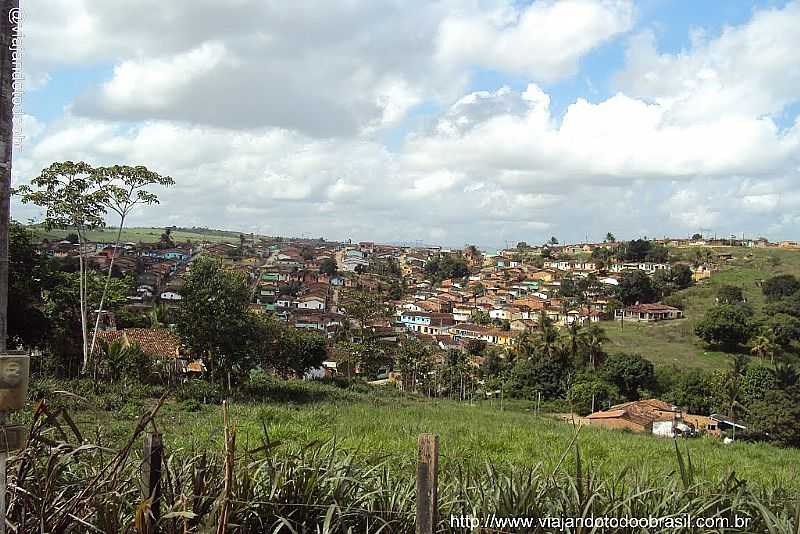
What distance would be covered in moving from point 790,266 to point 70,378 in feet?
286

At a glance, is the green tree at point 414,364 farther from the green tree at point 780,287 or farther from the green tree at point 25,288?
the green tree at point 780,287

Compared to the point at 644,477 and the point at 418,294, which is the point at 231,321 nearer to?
the point at 644,477

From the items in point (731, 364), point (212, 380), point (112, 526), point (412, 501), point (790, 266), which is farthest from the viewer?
point (790, 266)

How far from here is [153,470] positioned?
269cm

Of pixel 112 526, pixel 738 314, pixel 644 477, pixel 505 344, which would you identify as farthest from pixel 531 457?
pixel 505 344

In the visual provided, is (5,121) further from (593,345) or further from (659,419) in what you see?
(593,345)

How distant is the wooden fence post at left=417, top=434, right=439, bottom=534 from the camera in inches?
97.8

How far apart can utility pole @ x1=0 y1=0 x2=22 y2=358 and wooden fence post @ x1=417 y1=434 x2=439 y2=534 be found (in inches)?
59.4

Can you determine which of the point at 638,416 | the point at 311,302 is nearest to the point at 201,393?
the point at 638,416

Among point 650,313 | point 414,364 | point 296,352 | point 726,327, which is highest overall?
point 296,352

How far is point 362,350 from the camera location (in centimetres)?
3266

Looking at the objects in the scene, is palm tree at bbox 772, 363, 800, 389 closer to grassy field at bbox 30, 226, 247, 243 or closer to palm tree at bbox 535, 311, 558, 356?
palm tree at bbox 535, 311, 558, 356

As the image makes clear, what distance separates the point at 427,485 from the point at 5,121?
1945 millimetres

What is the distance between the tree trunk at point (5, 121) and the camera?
2.05 m
